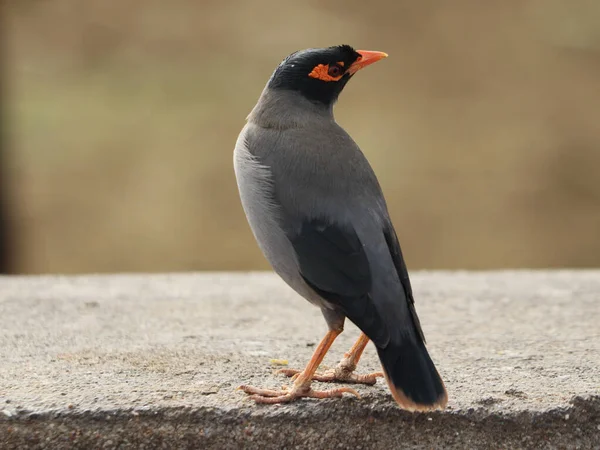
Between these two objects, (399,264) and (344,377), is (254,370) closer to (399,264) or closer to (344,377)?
(344,377)

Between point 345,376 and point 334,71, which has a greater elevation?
point 334,71

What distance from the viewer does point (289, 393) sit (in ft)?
10.3

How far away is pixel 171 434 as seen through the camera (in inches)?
120

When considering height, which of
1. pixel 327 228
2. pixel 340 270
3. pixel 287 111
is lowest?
pixel 340 270

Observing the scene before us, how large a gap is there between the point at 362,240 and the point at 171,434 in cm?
91

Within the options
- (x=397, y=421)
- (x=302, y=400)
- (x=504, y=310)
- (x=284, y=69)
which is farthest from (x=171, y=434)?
(x=504, y=310)

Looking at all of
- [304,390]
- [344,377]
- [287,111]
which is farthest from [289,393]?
[287,111]

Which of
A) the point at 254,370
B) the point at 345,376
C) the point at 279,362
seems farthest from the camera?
the point at 279,362

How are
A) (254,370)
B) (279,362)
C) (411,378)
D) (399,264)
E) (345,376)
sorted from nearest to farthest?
(411,378)
(399,264)
(345,376)
(254,370)
(279,362)

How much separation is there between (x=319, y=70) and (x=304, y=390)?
46.3 inches

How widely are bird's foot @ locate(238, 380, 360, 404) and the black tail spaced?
0.93ft

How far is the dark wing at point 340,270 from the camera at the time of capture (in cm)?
293

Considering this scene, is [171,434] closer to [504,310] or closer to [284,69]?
[284,69]

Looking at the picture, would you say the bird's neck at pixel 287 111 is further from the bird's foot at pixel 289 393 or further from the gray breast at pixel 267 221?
the bird's foot at pixel 289 393
